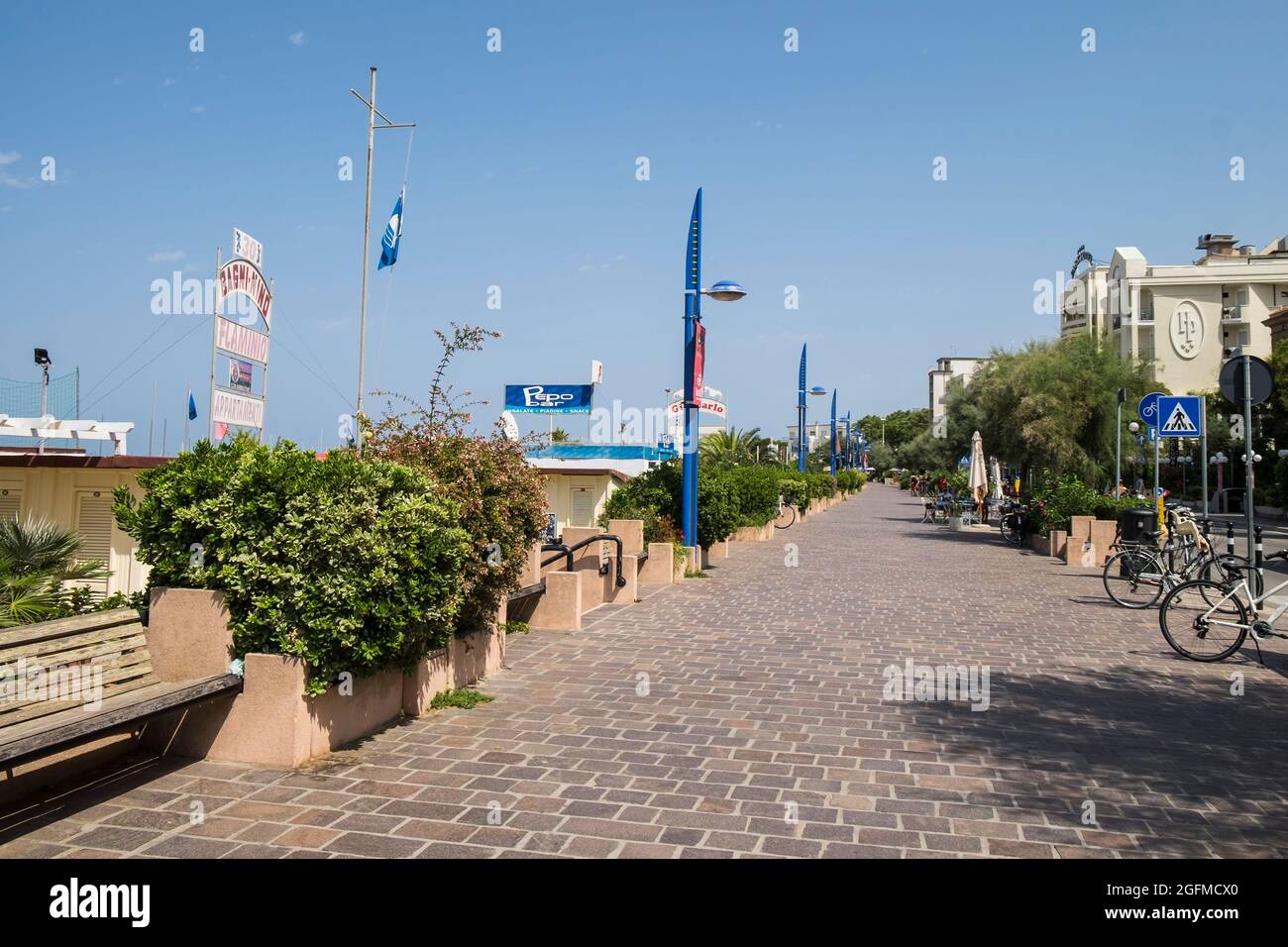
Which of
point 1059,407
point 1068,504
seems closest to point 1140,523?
point 1068,504

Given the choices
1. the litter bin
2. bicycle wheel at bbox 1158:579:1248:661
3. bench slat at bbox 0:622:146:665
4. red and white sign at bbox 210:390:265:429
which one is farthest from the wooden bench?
the litter bin

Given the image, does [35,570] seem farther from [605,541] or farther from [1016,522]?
[1016,522]

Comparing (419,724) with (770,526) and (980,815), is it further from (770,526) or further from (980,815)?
(770,526)

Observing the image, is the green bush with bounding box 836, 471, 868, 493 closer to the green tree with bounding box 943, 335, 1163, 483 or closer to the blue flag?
the green tree with bounding box 943, 335, 1163, 483

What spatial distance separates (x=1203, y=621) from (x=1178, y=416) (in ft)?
20.8

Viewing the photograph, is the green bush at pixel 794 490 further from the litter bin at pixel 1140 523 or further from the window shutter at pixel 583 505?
the litter bin at pixel 1140 523

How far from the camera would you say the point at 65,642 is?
474 centimetres

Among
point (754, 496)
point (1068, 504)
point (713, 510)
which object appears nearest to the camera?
point (713, 510)

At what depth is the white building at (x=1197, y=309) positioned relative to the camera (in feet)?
219

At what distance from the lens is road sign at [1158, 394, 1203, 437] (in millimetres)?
13758

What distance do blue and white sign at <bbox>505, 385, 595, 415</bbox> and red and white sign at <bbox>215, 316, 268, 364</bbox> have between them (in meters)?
37.2

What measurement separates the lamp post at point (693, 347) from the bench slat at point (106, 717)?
10.6 meters
